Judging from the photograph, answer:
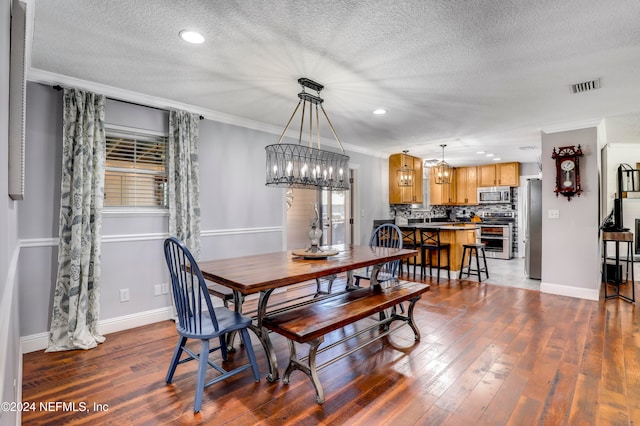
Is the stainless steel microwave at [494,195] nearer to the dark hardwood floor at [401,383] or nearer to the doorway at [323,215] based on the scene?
the doorway at [323,215]

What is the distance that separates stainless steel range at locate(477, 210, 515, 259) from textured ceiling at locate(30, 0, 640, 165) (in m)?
3.94

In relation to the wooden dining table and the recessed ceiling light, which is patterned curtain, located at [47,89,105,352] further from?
the recessed ceiling light

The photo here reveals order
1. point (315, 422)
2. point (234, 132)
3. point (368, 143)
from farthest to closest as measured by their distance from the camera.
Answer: point (368, 143) < point (234, 132) < point (315, 422)

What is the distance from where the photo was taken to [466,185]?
8.51m

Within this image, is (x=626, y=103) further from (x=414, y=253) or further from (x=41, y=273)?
(x=41, y=273)

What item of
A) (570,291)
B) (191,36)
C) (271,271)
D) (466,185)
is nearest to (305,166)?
(271,271)

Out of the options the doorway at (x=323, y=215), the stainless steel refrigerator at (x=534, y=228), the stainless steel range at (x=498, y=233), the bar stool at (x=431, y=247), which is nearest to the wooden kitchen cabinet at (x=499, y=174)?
the stainless steel range at (x=498, y=233)

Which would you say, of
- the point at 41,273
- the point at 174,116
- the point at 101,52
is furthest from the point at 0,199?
the point at 174,116

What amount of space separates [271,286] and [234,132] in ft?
9.09

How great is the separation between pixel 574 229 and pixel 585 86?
2.11m

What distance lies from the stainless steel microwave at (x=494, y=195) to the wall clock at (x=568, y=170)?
3436 millimetres

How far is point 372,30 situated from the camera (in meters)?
2.19

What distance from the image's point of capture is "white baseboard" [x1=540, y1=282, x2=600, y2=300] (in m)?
4.25

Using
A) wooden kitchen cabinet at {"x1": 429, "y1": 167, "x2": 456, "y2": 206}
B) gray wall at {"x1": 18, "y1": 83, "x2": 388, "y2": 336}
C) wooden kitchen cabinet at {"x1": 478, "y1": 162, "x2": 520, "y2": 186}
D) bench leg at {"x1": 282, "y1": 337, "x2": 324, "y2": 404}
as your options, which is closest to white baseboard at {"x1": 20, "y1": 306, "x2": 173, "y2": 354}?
gray wall at {"x1": 18, "y1": 83, "x2": 388, "y2": 336}
